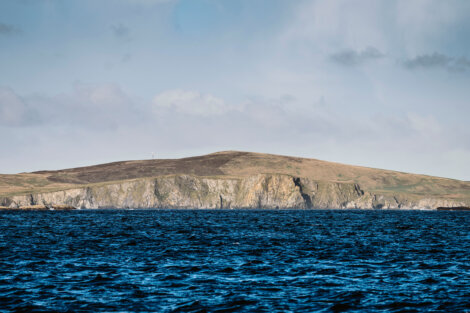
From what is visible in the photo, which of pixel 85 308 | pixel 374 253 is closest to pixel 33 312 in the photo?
pixel 85 308

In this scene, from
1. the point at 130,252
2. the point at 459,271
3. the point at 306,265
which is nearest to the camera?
the point at 459,271

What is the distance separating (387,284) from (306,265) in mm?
8495

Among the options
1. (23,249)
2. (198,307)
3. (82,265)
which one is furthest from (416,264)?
(23,249)

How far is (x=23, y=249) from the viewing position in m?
47.6

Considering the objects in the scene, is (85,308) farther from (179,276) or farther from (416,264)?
(416,264)

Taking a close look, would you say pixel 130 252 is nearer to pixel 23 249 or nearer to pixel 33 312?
pixel 23 249

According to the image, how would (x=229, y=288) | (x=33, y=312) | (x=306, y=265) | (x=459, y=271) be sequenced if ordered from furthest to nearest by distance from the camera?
(x=306, y=265) < (x=459, y=271) < (x=229, y=288) < (x=33, y=312)

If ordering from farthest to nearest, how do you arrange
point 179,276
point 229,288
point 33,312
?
point 179,276
point 229,288
point 33,312

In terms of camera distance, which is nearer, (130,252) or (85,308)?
(85,308)

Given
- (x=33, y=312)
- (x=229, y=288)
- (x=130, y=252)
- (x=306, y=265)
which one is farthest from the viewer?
(x=130, y=252)

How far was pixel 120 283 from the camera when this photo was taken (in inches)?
1176

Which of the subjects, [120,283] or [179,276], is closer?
[120,283]

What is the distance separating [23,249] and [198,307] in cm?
2906

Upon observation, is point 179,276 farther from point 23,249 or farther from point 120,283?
point 23,249
